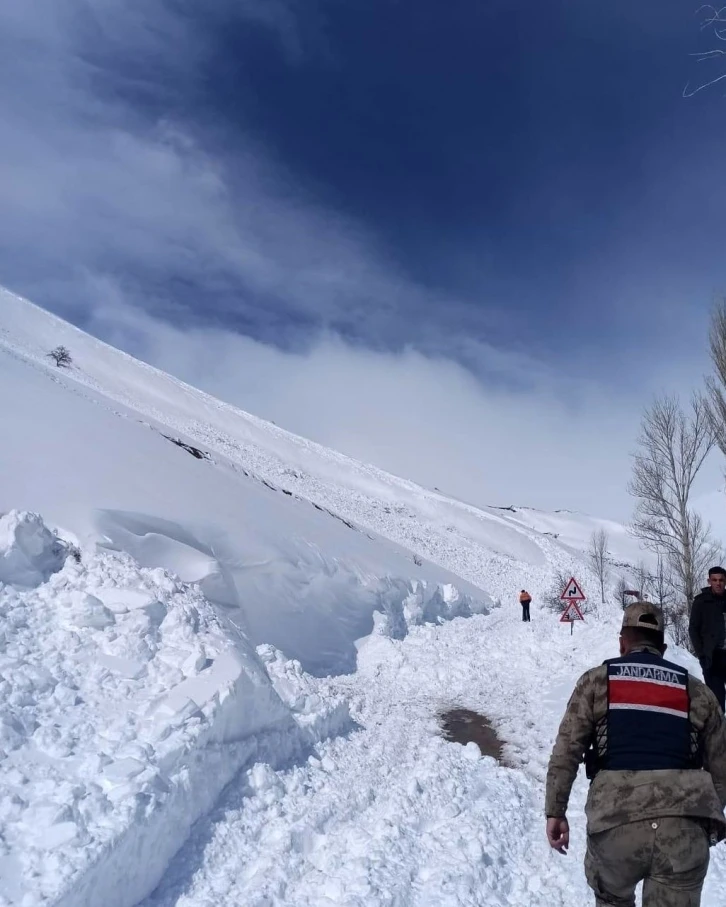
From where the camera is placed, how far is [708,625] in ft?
24.4

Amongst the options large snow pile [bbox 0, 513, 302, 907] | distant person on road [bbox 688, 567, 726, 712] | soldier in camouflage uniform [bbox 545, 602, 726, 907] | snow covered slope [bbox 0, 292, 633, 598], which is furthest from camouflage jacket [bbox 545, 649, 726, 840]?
snow covered slope [bbox 0, 292, 633, 598]

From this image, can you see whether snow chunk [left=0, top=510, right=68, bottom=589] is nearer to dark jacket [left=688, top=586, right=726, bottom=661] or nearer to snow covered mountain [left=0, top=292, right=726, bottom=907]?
→ snow covered mountain [left=0, top=292, right=726, bottom=907]

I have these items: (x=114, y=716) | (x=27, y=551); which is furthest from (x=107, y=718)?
(x=27, y=551)

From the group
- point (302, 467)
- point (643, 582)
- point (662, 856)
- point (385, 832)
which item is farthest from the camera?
point (302, 467)

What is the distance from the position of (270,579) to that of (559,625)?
31.5 ft

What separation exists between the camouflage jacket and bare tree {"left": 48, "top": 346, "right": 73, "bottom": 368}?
65.3 meters

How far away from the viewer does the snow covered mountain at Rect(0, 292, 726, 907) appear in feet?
14.7

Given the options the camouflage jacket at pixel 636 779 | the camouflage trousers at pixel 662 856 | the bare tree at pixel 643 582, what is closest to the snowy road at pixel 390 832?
the camouflage trousers at pixel 662 856

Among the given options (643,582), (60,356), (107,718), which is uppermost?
(60,356)

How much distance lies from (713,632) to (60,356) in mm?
67199

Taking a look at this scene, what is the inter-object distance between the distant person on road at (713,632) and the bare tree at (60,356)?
208 ft

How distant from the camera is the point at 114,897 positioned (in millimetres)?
4090

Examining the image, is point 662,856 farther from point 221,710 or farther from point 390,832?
point 221,710

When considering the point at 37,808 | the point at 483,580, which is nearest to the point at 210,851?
the point at 37,808
